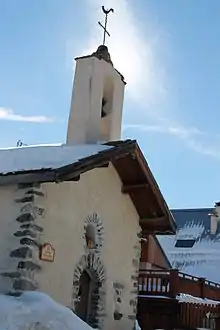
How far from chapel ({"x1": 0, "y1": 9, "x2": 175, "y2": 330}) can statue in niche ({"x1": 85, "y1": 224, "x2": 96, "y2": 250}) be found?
21 mm

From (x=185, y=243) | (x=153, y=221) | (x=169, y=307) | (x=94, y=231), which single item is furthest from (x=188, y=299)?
(x=185, y=243)

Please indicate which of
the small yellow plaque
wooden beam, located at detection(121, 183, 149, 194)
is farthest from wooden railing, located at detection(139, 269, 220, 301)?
the small yellow plaque

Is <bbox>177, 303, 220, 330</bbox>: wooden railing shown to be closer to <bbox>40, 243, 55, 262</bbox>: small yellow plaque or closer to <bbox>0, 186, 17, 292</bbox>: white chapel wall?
<bbox>40, 243, 55, 262</bbox>: small yellow plaque

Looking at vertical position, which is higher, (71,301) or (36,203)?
(36,203)

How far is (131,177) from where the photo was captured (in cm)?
1264

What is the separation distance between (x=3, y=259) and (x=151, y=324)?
6.66 m

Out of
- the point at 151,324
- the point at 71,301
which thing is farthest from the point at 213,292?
the point at 71,301

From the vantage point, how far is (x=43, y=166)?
32.1 feet

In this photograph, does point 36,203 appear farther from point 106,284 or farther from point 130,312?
point 130,312

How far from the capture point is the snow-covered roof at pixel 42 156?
994 cm

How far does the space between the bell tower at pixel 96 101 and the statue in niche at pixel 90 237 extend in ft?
7.19

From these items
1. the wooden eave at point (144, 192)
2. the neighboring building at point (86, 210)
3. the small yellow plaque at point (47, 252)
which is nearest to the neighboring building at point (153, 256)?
the wooden eave at point (144, 192)

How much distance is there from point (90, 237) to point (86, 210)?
0.59 meters

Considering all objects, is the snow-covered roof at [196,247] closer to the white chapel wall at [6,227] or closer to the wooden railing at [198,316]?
the wooden railing at [198,316]
